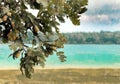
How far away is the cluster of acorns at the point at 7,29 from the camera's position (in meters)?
4.59

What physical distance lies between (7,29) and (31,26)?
9.4 inches

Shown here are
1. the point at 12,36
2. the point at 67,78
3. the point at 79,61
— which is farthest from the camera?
the point at 79,61

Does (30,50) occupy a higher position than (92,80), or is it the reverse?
(30,50)

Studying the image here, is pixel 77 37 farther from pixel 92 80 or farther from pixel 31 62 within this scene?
pixel 31 62

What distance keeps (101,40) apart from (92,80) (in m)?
73.0

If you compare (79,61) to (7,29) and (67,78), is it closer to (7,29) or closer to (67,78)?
(67,78)

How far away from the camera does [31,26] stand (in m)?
4.86

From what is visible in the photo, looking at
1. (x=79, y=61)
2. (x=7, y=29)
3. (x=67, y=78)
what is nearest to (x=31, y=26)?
(x=7, y=29)

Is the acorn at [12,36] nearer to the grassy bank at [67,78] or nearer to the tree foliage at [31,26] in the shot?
the tree foliage at [31,26]

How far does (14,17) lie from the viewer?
185 inches

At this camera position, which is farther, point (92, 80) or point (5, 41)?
point (92, 80)

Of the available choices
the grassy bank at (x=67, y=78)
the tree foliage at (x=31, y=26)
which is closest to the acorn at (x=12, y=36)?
the tree foliage at (x=31, y=26)

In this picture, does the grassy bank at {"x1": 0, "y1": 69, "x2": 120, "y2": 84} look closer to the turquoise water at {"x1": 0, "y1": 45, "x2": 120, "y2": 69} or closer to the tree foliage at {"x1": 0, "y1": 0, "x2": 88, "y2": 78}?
the turquoise water at {"x1": 0, "y1": 45, "x2": 120, "y2": 69}

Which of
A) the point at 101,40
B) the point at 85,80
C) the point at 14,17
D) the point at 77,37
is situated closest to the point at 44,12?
the point at 14,17
